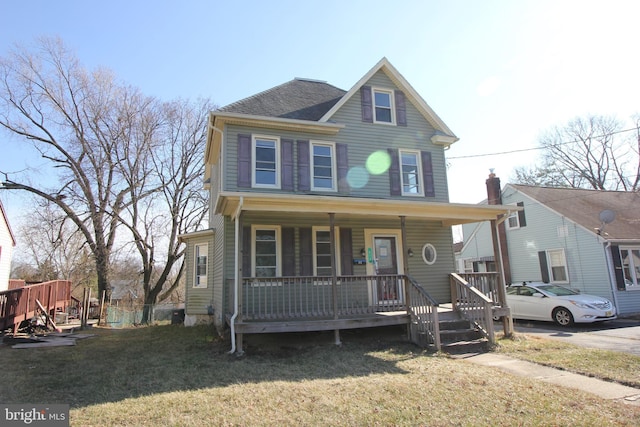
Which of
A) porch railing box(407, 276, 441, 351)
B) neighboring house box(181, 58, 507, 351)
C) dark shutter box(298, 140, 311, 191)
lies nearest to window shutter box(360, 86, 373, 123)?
neighboring house box(181, 58, 507, 351)

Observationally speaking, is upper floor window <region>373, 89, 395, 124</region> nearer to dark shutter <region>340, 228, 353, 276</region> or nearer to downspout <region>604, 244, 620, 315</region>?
dark shutter <region>340, 228, 353, 276</region>

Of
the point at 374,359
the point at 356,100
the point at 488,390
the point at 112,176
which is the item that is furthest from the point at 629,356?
the point at 112,176

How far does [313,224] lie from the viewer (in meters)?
10.9

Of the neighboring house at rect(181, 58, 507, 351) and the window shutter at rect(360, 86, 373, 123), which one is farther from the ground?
the window shutter at rect(360, 86, 373, 123)

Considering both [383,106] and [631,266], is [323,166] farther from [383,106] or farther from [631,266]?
[631,266]

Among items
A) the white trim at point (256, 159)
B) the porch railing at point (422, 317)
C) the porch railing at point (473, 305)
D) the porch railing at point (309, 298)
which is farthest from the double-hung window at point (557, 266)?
the white trim at point (256, 159)

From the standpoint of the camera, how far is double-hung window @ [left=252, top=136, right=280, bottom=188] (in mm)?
10666

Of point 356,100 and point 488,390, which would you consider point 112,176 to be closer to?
point 356,100

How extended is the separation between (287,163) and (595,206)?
16.4 metres

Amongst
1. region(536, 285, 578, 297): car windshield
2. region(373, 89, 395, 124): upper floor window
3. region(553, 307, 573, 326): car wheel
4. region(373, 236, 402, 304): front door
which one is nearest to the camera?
region(373, 236, 402, 304): front door

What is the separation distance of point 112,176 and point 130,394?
20.1m

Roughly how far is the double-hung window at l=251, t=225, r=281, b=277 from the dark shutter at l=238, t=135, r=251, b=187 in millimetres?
1287

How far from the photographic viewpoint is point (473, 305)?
30.0ft

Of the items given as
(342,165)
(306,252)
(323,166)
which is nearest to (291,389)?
(306,252)
